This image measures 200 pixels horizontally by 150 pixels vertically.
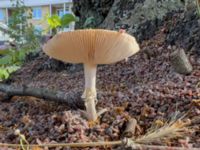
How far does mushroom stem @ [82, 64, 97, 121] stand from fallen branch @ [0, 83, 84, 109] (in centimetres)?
11

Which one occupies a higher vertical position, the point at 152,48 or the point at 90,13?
the point at 90,13

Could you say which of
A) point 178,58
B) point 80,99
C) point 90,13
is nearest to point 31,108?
point 80,99

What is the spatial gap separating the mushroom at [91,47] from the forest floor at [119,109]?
108 millimetres

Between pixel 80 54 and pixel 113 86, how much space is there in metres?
0.74

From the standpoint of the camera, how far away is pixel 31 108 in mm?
1513

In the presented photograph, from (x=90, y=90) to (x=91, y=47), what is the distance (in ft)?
0.51

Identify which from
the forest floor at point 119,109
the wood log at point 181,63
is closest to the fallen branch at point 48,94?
the forest floor at point 119,109

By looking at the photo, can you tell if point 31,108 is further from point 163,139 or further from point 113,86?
point 163,139

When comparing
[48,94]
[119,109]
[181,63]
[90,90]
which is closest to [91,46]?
[90,90]

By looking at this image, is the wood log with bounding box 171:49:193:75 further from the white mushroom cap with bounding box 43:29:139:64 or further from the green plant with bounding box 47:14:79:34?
the green plant with bounding box 47:14:79:34

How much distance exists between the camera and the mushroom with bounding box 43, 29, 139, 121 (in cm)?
104

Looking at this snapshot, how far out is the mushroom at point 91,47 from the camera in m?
1.04

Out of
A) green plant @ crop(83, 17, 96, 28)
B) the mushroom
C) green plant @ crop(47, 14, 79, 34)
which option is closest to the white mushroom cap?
the mushroom

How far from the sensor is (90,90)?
119 cm
